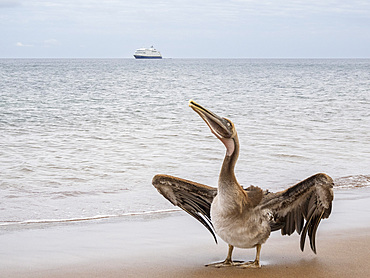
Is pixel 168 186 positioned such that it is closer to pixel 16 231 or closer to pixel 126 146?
pixel 16 231

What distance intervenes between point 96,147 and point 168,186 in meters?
7.38

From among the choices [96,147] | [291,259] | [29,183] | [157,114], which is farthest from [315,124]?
[291,259]

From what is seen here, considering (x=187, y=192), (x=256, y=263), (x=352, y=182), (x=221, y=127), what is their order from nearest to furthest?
(x=221, y=127)
(x=256, y=263)
(x=187, y=192)
(x=352, y=182)

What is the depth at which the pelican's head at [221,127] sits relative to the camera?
356 centimetres

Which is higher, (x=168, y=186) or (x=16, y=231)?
(x=168, y=186)

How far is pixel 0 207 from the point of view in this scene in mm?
6797

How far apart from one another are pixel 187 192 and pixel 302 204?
83cm

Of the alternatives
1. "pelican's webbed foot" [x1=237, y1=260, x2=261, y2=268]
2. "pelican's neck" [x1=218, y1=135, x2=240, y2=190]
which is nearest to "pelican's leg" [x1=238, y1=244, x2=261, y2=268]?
"pelican's webbed foot" [x1=237, y1=260, x2=261, y2=268]

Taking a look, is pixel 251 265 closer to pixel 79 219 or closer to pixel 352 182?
pixel 79 219

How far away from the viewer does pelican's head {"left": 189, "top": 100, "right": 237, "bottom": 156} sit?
3557 millimetres

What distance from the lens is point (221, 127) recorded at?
12.1 feet

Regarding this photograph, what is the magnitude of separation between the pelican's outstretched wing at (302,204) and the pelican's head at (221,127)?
0.51m

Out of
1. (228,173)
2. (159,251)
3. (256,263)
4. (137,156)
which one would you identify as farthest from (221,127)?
(137,156)

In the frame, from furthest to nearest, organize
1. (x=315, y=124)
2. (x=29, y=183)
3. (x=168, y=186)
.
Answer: (x=315, y=124)
(x=29, y=183)
(x=168, y=186)
